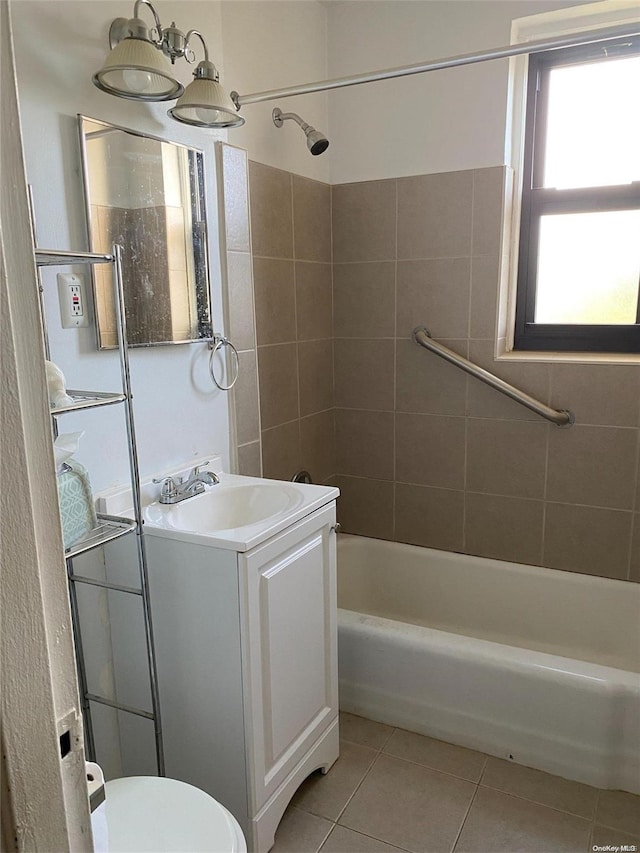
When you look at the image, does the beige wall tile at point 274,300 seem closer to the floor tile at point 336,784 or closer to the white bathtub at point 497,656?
the white bathtub at point 497,656

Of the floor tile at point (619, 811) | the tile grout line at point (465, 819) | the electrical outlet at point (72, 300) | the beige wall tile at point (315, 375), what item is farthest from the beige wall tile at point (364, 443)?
the electrical outlet at point (72, 300)

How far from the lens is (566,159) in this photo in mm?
2402

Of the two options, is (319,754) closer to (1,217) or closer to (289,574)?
(289,574)

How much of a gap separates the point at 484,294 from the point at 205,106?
128cm

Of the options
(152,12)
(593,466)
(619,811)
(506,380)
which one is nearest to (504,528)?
(593,466)

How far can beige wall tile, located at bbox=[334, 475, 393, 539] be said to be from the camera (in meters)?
2.78

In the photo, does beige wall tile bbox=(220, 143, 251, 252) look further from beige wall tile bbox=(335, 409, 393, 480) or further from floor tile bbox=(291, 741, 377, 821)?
floor tile bbox=(291, 741, 377, 821)

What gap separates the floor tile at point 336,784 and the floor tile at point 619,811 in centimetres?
65

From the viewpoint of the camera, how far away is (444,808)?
1745 millimetres

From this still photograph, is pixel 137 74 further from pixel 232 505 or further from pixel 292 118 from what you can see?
pixel 232 505

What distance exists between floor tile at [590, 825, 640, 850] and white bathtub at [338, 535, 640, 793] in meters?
0.17

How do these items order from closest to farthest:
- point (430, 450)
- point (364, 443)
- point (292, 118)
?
point (292, 118) < point (430, 450) < point (364, 443)

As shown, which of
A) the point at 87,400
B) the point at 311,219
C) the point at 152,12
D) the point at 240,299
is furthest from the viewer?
the point at 311,219

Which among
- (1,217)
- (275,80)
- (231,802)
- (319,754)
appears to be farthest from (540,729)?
(275,80)
